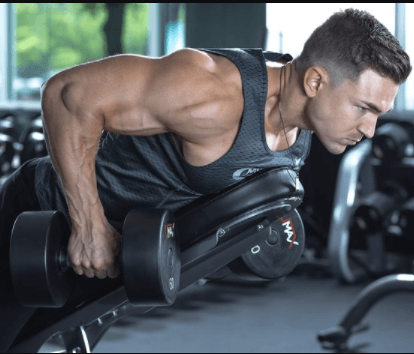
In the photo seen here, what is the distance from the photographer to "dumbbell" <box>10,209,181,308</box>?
121 cm

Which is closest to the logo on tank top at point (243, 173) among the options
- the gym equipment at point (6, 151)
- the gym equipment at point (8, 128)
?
the gym equipment at point (6, 151)

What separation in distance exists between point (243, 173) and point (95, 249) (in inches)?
12.3

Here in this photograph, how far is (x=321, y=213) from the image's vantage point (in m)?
4.26

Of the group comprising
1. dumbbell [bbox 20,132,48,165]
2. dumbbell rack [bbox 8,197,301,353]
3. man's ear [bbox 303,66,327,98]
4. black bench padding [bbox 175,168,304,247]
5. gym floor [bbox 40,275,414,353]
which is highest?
man's ear [bbox 303,66,327,98]

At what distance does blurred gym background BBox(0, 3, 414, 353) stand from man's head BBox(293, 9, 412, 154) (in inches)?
38.2

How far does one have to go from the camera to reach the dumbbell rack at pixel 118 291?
A: 132cm

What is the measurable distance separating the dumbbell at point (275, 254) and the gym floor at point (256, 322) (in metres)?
1.36

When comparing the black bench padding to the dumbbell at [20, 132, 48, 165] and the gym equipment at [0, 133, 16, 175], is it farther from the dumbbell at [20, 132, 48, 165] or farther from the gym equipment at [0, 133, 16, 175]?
the gym equipment at [0, 133, 16, 175]

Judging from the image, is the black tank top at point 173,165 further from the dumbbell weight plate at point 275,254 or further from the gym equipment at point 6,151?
the gym equipment at point 6,151

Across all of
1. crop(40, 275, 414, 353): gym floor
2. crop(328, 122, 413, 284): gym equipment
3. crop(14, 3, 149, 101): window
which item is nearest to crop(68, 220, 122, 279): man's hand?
crop(40, 275, 414, 353): gym floor

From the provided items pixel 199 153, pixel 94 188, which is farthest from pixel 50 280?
pixel 199 153

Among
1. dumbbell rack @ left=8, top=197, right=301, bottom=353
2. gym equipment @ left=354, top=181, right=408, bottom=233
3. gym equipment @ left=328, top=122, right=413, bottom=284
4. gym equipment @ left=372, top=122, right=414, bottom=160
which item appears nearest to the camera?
dumbbell rack @ left=8, top=197, right=301, bottom=353

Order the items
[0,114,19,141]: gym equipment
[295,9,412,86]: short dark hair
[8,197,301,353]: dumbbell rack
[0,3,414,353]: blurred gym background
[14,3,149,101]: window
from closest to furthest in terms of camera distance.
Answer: [295,9,412,86]: short dark hair < [8,197,301,353]: dumbbell rack < [0,3,414,353]: blurred gym background < [0,114,19,141]: gym equipment < [14,3,149,101]: window

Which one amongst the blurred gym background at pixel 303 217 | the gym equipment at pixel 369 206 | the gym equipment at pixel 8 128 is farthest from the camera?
the gym equipment at pixel 8 128
